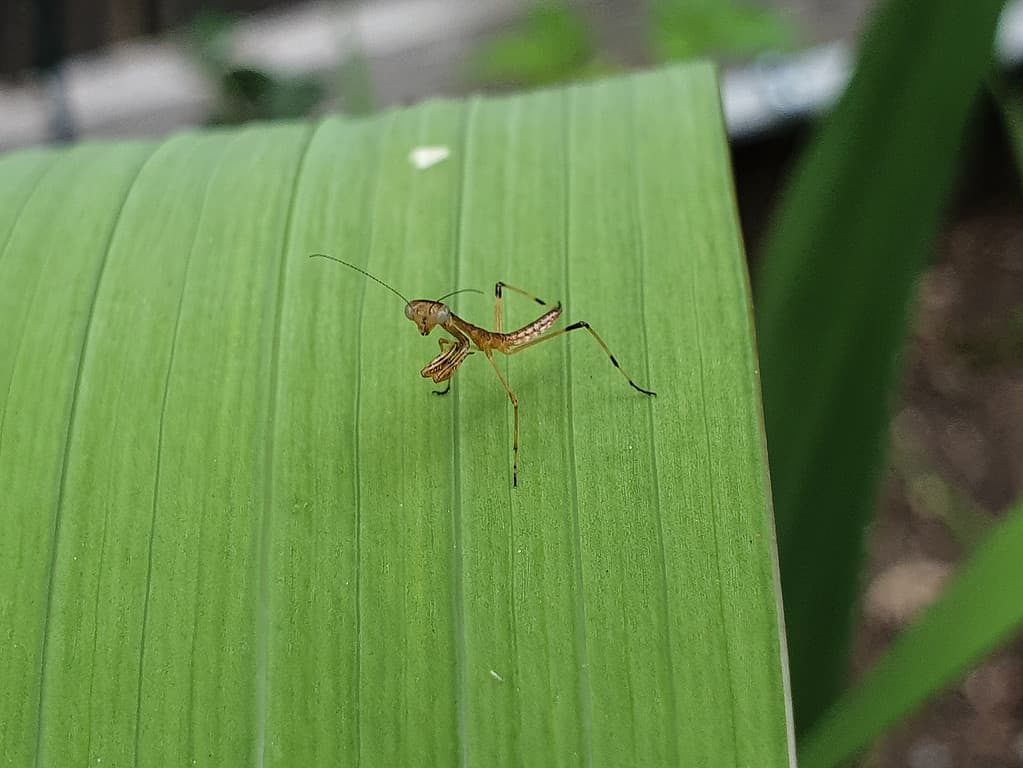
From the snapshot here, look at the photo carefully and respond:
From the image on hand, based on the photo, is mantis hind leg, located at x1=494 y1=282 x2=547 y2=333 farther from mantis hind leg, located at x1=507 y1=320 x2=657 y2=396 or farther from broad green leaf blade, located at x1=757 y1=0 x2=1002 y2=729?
broad green leaf blade, located at x1=757 y1=0 x2=1002 y2=729

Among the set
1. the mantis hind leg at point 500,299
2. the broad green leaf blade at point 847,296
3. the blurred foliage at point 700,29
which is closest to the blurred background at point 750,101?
the blurred foliage at point 700,29

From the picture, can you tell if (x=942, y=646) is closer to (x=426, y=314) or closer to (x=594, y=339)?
(x=594, y=339)

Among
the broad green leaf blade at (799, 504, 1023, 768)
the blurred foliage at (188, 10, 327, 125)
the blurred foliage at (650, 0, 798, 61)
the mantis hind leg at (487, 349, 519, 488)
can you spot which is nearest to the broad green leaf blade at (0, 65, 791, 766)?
the mantis hind leg at (487, 349, 519, 488)

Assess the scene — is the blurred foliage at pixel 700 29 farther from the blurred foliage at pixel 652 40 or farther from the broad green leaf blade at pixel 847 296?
the broad green leaf blade at pixel 847 296

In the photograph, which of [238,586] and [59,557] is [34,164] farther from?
[238,586]

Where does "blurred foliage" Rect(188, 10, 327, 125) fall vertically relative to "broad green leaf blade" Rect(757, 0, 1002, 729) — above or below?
above

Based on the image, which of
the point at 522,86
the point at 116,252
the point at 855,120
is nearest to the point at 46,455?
the point at 116,252

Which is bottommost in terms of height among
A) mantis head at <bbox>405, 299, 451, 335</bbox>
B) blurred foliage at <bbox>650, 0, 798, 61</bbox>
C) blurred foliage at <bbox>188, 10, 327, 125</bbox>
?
mantis head at <bbox>405, 299, 451, 335</bbox>

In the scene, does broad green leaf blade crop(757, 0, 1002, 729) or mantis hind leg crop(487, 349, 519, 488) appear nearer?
mantis hind leg crop(487, 349, 519, 488)
